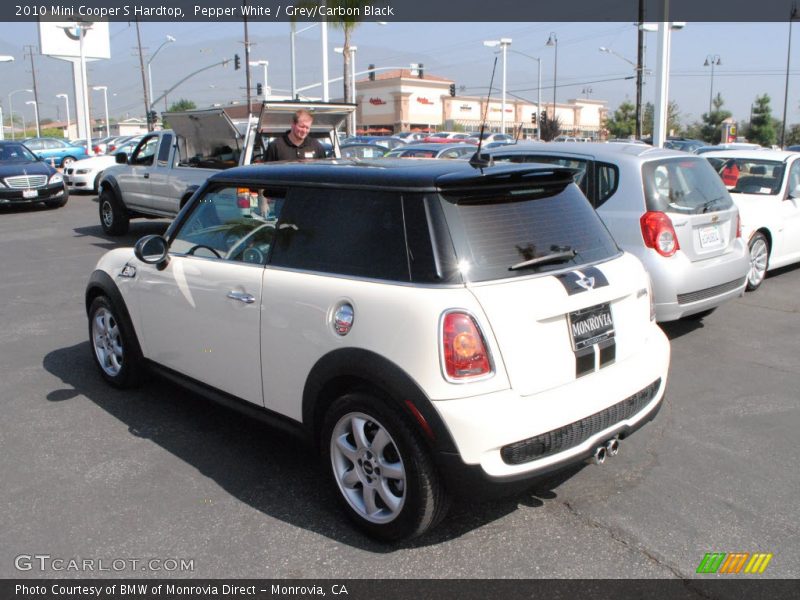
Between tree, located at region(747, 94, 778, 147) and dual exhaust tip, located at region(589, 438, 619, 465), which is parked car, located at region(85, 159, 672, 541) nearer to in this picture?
dual exhaust tip, located at region(589, 438, 619, 465)

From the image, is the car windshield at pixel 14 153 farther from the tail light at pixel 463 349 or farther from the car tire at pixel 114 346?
the tail light at pixel 463 349

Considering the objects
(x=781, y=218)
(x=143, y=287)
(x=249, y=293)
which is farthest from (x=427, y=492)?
(x=781, y=218)

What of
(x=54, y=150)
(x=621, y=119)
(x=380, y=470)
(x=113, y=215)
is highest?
(x=621, y=119)

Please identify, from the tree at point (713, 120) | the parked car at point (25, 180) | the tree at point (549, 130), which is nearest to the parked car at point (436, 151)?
the tree at point (549, 130)

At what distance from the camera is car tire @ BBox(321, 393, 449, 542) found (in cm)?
306

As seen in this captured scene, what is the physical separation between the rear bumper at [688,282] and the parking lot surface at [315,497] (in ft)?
1.87

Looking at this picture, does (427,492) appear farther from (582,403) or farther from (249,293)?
(249,293)

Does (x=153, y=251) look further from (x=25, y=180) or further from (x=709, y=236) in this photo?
(x=25, y=180)

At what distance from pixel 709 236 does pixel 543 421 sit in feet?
13.0

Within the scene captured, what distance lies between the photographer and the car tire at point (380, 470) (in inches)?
120

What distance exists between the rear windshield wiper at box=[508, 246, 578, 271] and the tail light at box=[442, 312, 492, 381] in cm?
40

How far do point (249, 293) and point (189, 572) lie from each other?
1368 millimetres

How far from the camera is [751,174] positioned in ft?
30.6

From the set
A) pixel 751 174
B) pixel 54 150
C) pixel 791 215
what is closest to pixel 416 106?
pixel 54 150
